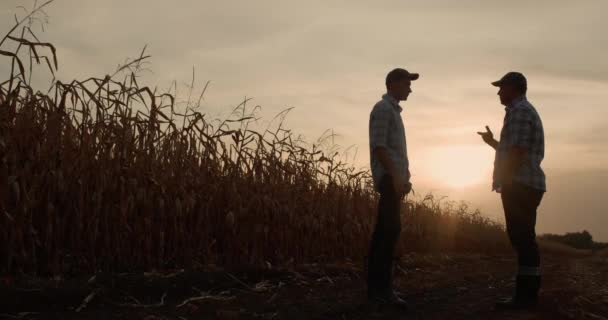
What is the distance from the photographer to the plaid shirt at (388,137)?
19.4 ft

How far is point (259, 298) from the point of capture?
247 inches

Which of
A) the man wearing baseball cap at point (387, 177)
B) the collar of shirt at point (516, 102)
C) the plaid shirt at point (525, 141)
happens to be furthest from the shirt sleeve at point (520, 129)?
the man wearing baseball cap at point (387, 177)

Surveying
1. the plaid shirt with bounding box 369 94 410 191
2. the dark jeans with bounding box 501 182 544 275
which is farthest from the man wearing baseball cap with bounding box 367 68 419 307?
the dark jeans with bounding box 501 182 544 275

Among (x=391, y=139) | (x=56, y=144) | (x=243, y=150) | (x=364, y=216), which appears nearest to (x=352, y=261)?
(x=364, y=216)

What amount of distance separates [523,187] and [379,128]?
4.89 ft

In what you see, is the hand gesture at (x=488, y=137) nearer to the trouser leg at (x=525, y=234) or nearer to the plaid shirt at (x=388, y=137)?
the trouser leg at (x=525, y=234)

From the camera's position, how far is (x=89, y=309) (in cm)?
528

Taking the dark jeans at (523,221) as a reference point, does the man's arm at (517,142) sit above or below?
above

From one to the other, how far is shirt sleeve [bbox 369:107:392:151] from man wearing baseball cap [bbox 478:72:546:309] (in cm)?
121

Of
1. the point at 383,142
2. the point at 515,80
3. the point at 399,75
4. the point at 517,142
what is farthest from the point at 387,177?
the point at 515,80

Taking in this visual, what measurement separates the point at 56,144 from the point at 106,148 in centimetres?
54

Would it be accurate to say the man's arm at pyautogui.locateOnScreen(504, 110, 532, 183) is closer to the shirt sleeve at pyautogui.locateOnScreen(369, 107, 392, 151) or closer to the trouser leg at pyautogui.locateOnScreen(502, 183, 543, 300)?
the trouser leg at pyautogui.locateOnScreen(502, 183, 543, 300)

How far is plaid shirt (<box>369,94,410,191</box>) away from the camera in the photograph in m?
5.92

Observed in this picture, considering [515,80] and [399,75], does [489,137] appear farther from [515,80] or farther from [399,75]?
[399,75]
